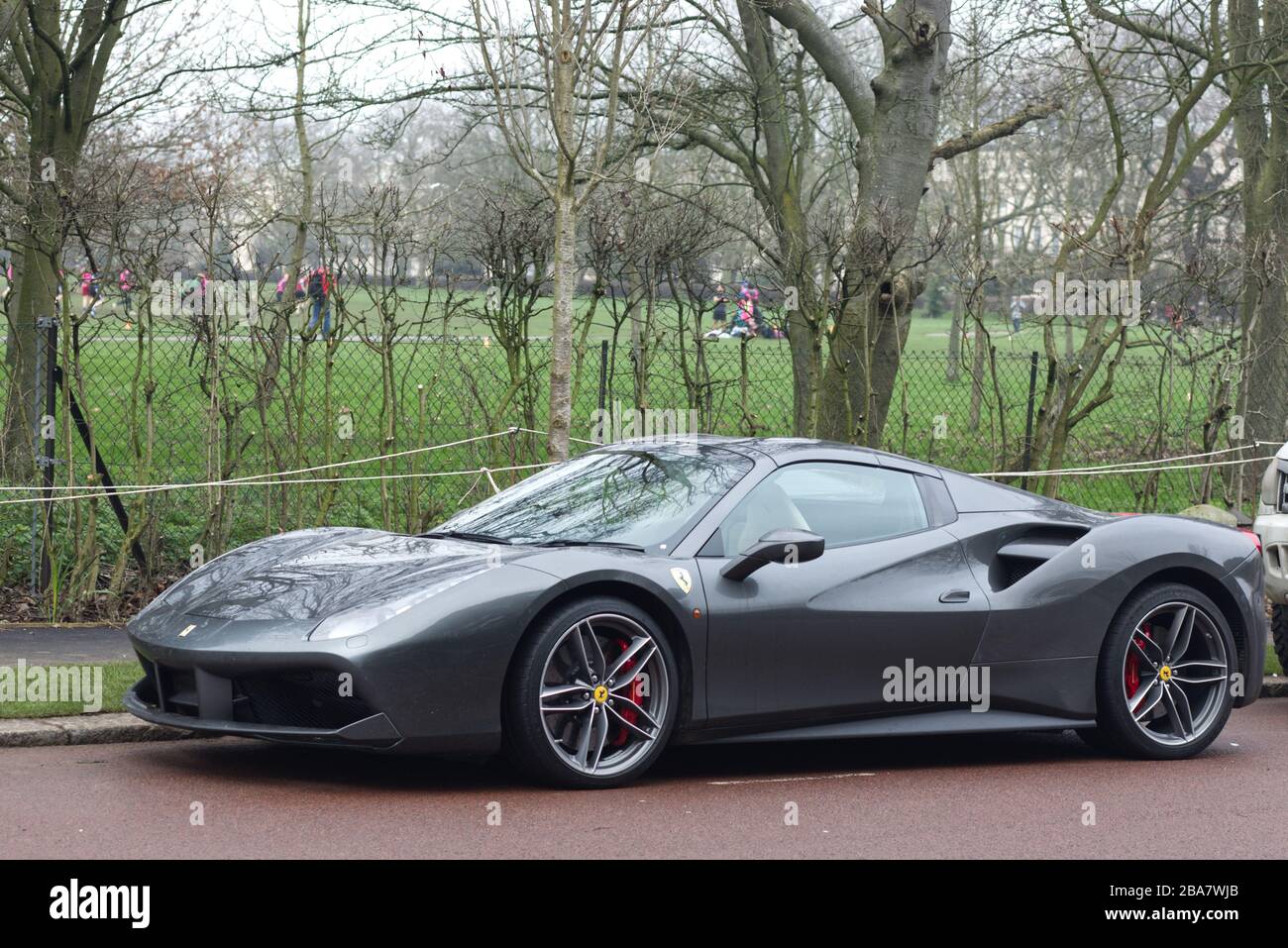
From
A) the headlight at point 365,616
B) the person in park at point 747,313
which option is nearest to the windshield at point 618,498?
the headlight at point 365,616

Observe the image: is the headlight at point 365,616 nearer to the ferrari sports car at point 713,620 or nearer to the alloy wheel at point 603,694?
the ferrari sports car at point 713,620

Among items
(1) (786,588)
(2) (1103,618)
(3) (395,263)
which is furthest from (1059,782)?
(3) (395,263)

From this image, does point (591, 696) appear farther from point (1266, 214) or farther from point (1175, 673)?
point (1266, 214)

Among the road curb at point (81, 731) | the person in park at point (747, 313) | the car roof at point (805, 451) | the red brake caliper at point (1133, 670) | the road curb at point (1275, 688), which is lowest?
the road curb at point (1275, 688)

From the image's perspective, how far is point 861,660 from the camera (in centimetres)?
664

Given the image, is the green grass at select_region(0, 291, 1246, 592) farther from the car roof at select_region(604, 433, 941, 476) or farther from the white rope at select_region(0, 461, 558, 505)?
the car roof at select_region(604, 433, 941, 476)

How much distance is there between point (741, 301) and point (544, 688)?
23.5ft

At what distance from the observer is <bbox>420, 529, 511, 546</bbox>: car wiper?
6.74 meters

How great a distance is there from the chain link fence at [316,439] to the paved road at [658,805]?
3.99 meters

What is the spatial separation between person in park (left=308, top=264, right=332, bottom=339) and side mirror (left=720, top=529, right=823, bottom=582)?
196 inches

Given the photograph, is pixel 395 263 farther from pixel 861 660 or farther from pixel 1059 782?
pixel 1059 782

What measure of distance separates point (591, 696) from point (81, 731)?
2.44 metres

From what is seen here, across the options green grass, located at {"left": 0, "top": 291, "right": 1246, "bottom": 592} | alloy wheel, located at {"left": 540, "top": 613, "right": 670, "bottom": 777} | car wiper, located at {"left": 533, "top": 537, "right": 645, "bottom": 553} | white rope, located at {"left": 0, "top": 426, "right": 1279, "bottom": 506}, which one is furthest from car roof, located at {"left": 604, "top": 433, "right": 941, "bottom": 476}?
green grass, located at {"left": 0, "top": 291, "right": 1246, "bottom": 592}

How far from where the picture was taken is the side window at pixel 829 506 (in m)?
6.66
